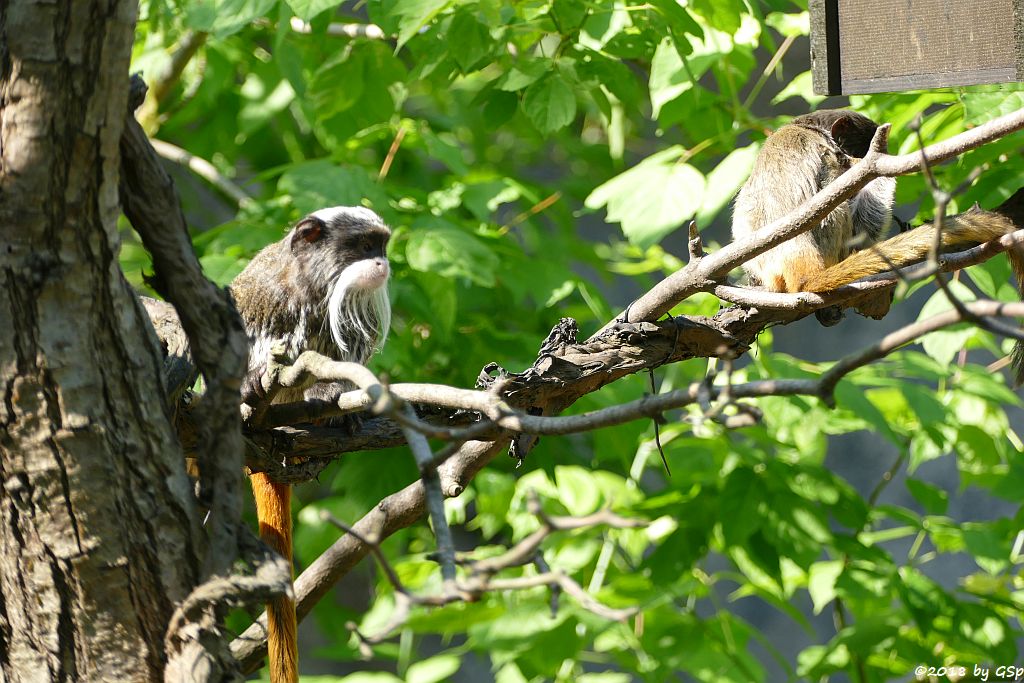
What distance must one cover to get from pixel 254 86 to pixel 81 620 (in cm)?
271

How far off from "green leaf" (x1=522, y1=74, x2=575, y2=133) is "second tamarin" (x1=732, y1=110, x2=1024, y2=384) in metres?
0.46

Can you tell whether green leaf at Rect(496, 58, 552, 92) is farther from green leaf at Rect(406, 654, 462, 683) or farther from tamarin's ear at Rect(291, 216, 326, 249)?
green leaf at Rect(406, 654, 462, 683)

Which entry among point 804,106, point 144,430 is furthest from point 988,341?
point 144,430

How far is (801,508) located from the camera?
8.26 feet

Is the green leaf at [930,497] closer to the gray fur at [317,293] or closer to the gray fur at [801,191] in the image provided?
the gray fur at [801,191]

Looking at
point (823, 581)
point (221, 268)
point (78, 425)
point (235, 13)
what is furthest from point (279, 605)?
point (823, 581)

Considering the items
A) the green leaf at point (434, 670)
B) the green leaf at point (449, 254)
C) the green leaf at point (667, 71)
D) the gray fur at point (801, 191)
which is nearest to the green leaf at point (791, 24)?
the gray fur at point (801, 191)

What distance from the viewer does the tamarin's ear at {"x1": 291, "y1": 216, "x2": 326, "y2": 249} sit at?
93.8 inches

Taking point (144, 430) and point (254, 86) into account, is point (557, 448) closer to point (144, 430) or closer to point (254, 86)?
point (254, 86)

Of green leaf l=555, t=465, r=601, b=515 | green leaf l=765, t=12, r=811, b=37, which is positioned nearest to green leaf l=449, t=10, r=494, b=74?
green leaf l=765, t=12, r=811, b=37

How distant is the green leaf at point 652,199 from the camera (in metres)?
2.28

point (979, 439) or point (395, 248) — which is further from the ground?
point (395, 248)

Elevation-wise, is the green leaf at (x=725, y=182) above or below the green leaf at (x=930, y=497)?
above

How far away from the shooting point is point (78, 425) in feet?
3.67
